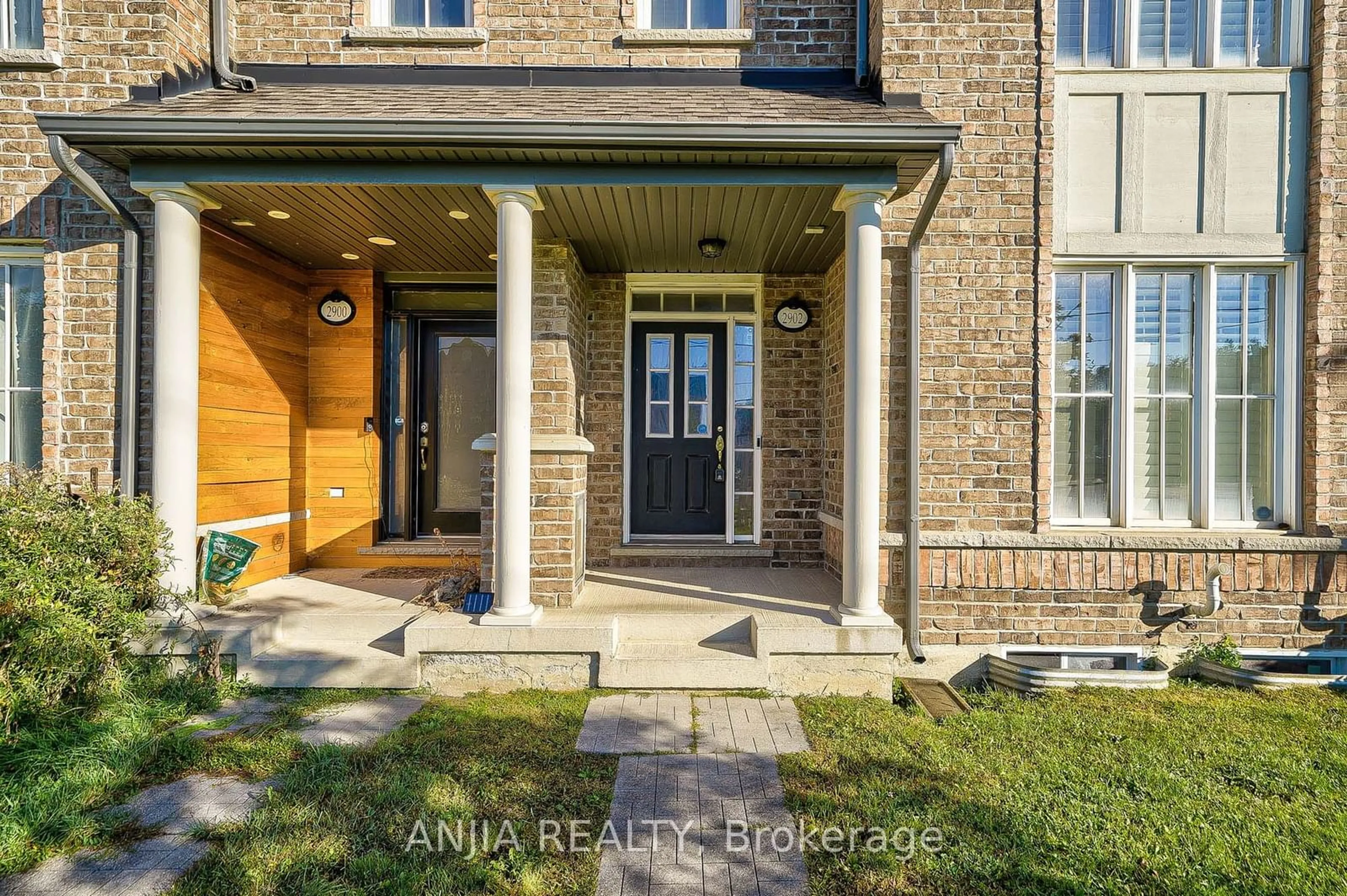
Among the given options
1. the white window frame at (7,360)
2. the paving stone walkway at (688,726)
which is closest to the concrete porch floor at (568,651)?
the paving stone walkway at (688,726)

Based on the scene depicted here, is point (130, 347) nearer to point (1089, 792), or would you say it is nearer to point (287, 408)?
point (287, 408)

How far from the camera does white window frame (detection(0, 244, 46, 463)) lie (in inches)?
173

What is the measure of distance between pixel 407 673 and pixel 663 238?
3.31 meters

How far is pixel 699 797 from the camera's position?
274cm

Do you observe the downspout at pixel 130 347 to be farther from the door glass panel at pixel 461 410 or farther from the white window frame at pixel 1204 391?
the white window frame at pixel 1204 391

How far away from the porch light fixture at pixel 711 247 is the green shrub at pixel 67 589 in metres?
3.76

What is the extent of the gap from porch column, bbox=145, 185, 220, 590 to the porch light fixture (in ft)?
10.3

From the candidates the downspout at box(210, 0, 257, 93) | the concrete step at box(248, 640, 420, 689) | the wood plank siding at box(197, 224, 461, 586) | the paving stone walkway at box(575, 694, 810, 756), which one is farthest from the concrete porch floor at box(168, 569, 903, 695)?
the downspout at box(210, 0, 257, 93)

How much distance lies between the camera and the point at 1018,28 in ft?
13.9

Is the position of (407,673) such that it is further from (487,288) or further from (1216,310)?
(1216,310)

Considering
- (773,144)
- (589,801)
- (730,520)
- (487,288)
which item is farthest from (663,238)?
(589,801)

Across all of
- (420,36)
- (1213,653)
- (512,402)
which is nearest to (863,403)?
(512,402)

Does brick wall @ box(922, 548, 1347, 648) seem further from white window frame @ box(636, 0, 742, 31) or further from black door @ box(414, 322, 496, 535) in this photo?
white window frame @ box(636, 0, 742, 31)

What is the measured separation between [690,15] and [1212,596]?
5345mm
